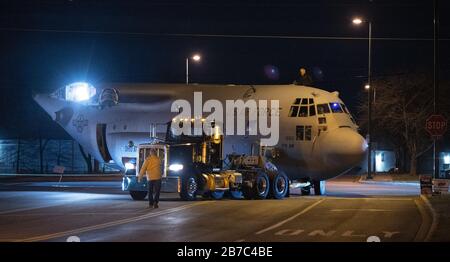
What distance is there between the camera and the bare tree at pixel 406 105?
198ft

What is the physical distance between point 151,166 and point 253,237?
784 centimetres

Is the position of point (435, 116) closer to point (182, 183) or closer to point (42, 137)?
point (182, 183)

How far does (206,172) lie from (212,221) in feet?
27.7

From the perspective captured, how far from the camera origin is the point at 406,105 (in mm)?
60594

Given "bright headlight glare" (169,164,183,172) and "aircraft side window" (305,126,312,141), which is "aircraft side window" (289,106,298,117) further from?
"bright headlight glare" (169,164,183,172)

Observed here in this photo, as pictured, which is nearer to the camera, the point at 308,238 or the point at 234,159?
the point at 308,238

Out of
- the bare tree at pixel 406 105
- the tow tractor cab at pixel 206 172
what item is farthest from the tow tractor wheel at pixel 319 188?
the bare tree at pixel 406 105

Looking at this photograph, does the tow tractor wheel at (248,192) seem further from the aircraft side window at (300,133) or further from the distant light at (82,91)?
the distant light at (82,91)

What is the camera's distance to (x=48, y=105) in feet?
120

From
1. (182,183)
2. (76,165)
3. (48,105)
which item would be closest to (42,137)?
(76,165)

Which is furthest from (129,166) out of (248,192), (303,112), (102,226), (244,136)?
(102,226)

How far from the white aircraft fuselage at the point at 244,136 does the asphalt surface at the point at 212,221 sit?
438cm

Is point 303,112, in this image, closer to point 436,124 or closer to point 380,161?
point 436,124

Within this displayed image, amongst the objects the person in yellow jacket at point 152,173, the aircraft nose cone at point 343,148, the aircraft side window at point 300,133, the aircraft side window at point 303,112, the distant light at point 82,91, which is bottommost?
the person in yellow jacket at point 152,173
